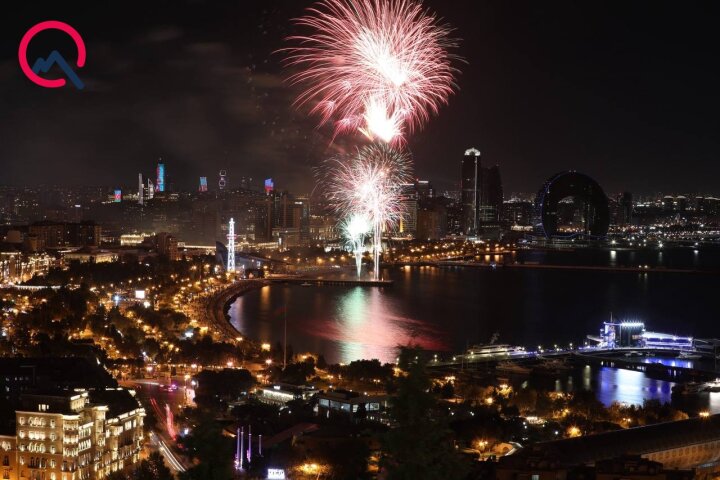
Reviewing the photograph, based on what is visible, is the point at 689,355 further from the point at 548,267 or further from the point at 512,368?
the point at 548,267

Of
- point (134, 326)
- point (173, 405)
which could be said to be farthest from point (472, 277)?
point (173, 405)

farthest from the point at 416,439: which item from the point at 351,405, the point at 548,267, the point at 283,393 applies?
the point at 548,267

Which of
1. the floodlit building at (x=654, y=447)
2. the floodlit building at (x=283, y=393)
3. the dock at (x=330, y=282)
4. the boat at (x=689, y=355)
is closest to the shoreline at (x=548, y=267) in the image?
the dock at (x=330, y=282)

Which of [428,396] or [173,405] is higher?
[428,396]

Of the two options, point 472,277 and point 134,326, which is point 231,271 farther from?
point 134,326

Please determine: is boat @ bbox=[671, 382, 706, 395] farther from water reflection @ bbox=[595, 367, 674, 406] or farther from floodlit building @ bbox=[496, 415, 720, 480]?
floodlit building @ bbox=[496, 415, 720, 480]

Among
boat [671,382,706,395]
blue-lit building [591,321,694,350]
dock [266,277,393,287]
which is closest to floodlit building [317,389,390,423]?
boat [671,382,706,395]

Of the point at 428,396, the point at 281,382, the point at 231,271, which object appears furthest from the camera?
the point at 231,271
